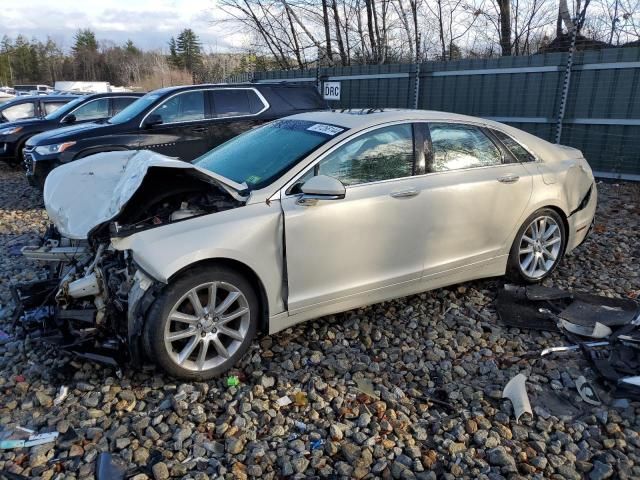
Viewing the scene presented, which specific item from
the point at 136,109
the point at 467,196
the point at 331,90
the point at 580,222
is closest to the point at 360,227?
the point at 467,196

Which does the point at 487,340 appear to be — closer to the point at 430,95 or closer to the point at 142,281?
the point at 142,281

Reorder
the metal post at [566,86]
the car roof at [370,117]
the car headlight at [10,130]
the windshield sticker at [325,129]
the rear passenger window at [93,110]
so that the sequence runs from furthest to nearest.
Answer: the car headlight at [10,130] < the rear passenger window at [93,110] < the metal post at [566,86] < the car roof at [370,117] < the windshield sticker at [325,129]

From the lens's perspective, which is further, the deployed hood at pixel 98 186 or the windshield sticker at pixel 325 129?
the windshield sticker at pixel 325 129

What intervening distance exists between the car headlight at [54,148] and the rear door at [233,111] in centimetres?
209

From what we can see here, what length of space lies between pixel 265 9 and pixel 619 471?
19.0m

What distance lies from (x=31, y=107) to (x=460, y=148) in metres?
13.0

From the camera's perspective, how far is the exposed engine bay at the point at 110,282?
9.95ft

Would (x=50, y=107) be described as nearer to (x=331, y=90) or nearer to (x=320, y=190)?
(x=331, y=90)

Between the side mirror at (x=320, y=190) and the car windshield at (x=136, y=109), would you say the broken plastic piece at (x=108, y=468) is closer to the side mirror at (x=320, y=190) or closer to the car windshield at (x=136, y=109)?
the side mirror at (x=320, y=190)

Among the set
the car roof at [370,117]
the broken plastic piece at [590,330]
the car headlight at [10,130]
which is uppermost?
the car roof at [370,117]

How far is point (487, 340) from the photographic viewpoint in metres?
3.78

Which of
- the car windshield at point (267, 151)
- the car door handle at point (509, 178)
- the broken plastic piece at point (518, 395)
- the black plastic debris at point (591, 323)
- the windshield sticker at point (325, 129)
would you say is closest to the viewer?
the broken plastic piece at point (518, 395)

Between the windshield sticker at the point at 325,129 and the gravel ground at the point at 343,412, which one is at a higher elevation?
the windshield sticker at the point at 325,129

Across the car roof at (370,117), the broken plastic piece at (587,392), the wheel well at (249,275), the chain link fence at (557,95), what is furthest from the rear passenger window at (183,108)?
the broken plastic piece at (587,392)
